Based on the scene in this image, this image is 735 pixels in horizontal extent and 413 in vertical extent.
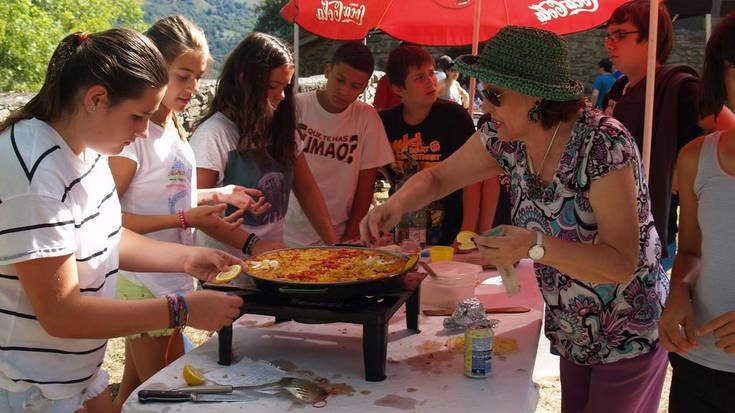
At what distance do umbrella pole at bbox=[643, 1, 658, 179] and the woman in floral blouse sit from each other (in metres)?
1.66

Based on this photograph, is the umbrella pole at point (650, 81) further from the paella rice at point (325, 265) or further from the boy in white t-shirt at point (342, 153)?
the paella rice at point (325, 265)

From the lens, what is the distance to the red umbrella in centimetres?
464

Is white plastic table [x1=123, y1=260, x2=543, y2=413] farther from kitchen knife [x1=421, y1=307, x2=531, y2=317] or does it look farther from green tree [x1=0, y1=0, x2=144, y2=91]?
green tree [x1=0, y1=0, x2=144, y2=91]

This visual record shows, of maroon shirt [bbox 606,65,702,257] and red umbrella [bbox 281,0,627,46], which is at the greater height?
red umbrella [bbox 281,0,627,46]

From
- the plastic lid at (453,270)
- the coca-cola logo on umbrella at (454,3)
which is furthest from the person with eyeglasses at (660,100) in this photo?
the plastic lid at (453,270)

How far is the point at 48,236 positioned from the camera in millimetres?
1496

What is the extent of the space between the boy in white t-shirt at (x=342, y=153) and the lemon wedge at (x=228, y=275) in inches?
64.4

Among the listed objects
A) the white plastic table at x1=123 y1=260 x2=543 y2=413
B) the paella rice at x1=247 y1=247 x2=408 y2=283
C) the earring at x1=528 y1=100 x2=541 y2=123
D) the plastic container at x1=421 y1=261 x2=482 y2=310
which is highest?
the earring at x1=528 y1=100 x2=541 y2=123

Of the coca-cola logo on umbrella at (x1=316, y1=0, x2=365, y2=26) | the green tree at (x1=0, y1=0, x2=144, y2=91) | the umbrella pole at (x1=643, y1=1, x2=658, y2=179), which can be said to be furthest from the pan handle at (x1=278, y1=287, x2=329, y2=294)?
the green tree at (x1=0, y1=0, x2=144, y2=91)

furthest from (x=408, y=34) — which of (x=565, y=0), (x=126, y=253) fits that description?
(x=126, y=253)

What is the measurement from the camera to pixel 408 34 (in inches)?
204

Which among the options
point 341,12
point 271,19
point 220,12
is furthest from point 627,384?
point 220,12

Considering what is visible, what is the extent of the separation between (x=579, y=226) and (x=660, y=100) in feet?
7.19

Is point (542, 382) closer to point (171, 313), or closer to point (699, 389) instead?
point (699, 389)
